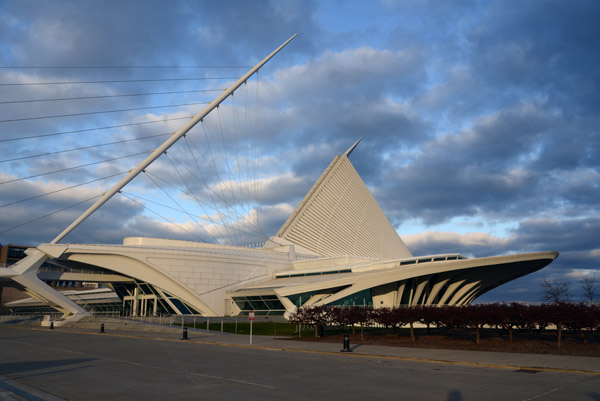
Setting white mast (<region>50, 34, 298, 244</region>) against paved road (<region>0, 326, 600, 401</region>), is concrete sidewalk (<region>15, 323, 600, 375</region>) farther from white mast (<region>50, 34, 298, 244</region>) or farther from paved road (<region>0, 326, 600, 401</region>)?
white mast (<region>50, 34, 298, 244</region>)

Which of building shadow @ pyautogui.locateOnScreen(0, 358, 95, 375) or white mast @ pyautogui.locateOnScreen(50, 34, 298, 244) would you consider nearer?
building shadow @ pyautogui.locateOnScreen(0, 358, 95, 375)

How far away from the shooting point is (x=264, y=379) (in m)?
12.5

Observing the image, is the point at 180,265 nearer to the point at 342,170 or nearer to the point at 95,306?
the point at 95,306

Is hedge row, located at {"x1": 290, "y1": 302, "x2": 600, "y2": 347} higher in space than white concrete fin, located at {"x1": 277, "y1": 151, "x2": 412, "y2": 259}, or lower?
lower

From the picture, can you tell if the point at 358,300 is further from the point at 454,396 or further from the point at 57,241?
the point at 454,396

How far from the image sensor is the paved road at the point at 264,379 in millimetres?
10164

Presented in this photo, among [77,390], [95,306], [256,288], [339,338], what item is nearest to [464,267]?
[339,338]

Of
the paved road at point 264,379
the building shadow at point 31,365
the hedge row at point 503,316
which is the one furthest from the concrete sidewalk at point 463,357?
the building shadow at point 31,365

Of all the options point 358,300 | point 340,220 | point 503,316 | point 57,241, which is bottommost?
point 358,300

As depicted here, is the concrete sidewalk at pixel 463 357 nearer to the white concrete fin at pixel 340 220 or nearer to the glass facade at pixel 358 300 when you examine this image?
the glass facade at pixel 358 300

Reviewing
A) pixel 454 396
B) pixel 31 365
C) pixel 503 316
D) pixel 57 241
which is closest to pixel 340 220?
pixel 57 241

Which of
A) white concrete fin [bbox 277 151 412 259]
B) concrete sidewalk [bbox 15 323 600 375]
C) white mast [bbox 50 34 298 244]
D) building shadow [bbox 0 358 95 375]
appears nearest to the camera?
building shadow [bbox 0 358 95 375]

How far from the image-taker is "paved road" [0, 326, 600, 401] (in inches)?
400

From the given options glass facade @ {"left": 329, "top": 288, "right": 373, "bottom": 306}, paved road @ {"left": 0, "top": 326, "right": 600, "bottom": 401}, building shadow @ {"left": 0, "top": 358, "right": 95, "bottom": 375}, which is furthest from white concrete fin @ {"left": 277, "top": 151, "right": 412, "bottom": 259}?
building shadow @ {"left": 0, "top": 358, "right": 95, "bottom": 375}
